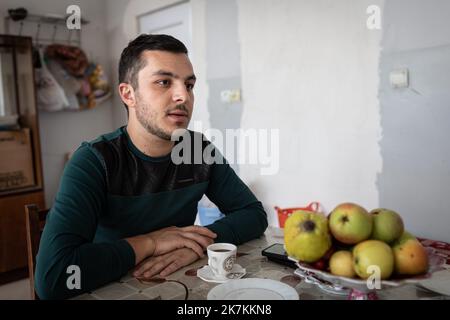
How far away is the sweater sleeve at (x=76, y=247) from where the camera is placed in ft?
3.14

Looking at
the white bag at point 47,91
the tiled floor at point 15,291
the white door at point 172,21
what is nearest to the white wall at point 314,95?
the white door at point 172,21

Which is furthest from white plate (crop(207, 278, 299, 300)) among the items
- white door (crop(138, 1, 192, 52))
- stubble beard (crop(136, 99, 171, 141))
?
white door (crop(138, 1, 192, 52))

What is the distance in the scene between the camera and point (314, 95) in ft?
8.03

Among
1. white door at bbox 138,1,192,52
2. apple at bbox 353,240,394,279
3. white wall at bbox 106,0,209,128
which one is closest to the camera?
apple at bbox 353,240,394,279

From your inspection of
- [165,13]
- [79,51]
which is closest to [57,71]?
[79,51]

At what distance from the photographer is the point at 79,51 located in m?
3.61

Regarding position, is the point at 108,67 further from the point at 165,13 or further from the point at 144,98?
the point at 144,98

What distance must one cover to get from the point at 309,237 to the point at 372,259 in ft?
0.38

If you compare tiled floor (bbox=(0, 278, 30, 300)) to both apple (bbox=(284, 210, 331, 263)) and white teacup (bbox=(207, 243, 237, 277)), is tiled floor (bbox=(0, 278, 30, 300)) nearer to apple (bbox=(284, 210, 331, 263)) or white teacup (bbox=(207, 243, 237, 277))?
white teacup (bbox=(207, 243, 237, 277))

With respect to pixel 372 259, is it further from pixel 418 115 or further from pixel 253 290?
pixel 418 115

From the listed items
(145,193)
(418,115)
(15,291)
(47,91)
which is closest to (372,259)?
(145,193)

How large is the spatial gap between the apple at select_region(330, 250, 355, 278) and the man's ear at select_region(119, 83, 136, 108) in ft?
3.13

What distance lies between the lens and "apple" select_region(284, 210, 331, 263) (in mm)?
744

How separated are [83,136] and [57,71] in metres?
0.73
